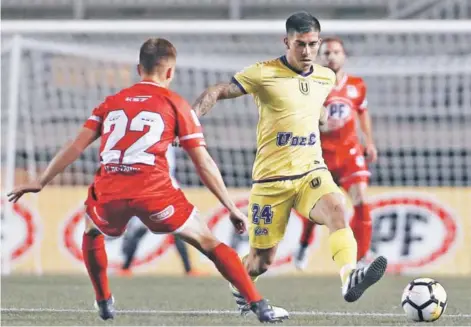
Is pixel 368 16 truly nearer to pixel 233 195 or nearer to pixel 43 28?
pixel 233 195

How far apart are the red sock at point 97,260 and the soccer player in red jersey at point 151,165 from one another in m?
0.26

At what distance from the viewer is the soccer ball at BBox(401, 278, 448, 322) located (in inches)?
255

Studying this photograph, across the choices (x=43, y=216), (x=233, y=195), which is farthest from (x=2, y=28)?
(x=233, y=195)

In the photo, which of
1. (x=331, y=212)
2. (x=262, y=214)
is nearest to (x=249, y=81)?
(x=262, y=214)

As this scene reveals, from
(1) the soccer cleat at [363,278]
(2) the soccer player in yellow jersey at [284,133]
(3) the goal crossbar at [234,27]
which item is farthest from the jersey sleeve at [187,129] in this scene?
(3) the goal crossbar at [234,27]

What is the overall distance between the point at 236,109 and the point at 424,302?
8746mm

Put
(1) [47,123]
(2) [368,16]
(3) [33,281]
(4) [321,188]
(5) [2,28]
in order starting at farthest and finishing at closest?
(2) [368,16], (1) [47,123], (5) [2,28], (3) [33,281], (4) [321,188]

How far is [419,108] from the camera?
48.1 ft

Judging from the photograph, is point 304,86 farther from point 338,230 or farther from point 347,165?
point 347,165

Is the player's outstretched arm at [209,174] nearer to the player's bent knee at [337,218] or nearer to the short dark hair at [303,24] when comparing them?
the player's bent knee at [337,218]

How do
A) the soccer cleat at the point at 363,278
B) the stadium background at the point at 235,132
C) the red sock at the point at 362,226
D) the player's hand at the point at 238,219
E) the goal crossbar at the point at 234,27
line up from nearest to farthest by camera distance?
the player's hand at the point at 238,219
the soccer cleat at the point at 363,278
the red sock at the point at 362,226
the goal crossbar at the point at 234,27
the stadium background at the point at 235,132

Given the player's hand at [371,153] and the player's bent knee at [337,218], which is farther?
the player's hand at [371,153]

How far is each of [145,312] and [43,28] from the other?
5.11m

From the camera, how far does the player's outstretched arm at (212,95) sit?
6949 millimetres
